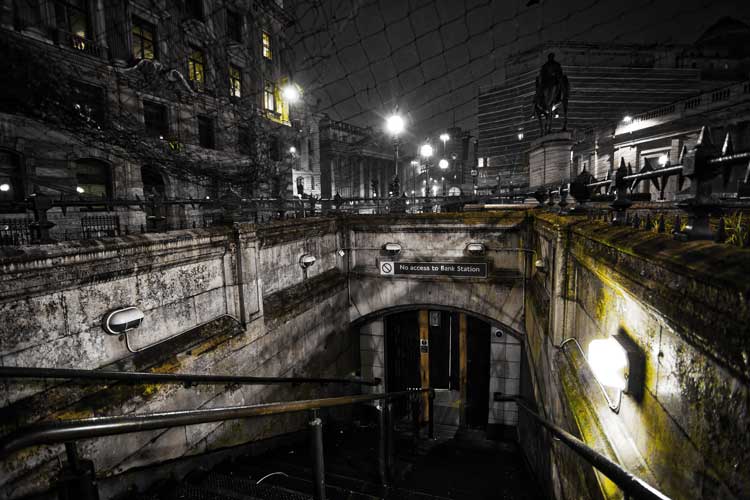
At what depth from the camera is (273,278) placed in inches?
261

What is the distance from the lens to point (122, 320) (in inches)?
153

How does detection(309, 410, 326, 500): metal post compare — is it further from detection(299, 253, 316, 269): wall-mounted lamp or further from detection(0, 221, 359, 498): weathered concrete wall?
detection(299, 253, 316, 269): wall-mounted lamp

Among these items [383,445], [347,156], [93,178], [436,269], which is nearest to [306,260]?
[436,269]

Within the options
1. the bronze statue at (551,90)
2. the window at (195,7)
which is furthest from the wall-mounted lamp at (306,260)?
the window at (195,7)

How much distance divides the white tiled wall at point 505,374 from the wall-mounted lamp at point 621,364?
777 cm

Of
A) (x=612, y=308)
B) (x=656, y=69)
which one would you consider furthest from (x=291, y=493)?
(x=656, y=69)

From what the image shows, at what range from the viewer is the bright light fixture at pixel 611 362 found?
2.13 metres

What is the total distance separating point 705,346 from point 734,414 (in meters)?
0.27

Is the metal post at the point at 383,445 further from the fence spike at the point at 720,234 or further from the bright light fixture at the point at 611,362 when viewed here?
the fence spike at the point at 720,234

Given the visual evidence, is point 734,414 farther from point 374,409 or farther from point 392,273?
point 374,409

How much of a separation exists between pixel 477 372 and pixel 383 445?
5.75 meters

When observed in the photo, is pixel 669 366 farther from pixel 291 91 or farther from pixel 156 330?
pixel 291 91

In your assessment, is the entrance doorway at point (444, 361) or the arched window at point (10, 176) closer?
the entrance doorway at point (444, 361)

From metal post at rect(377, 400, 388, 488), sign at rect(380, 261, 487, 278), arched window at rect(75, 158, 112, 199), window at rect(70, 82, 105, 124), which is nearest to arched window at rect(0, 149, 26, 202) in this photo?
arched window at rect(75, 158, 112, 199)
